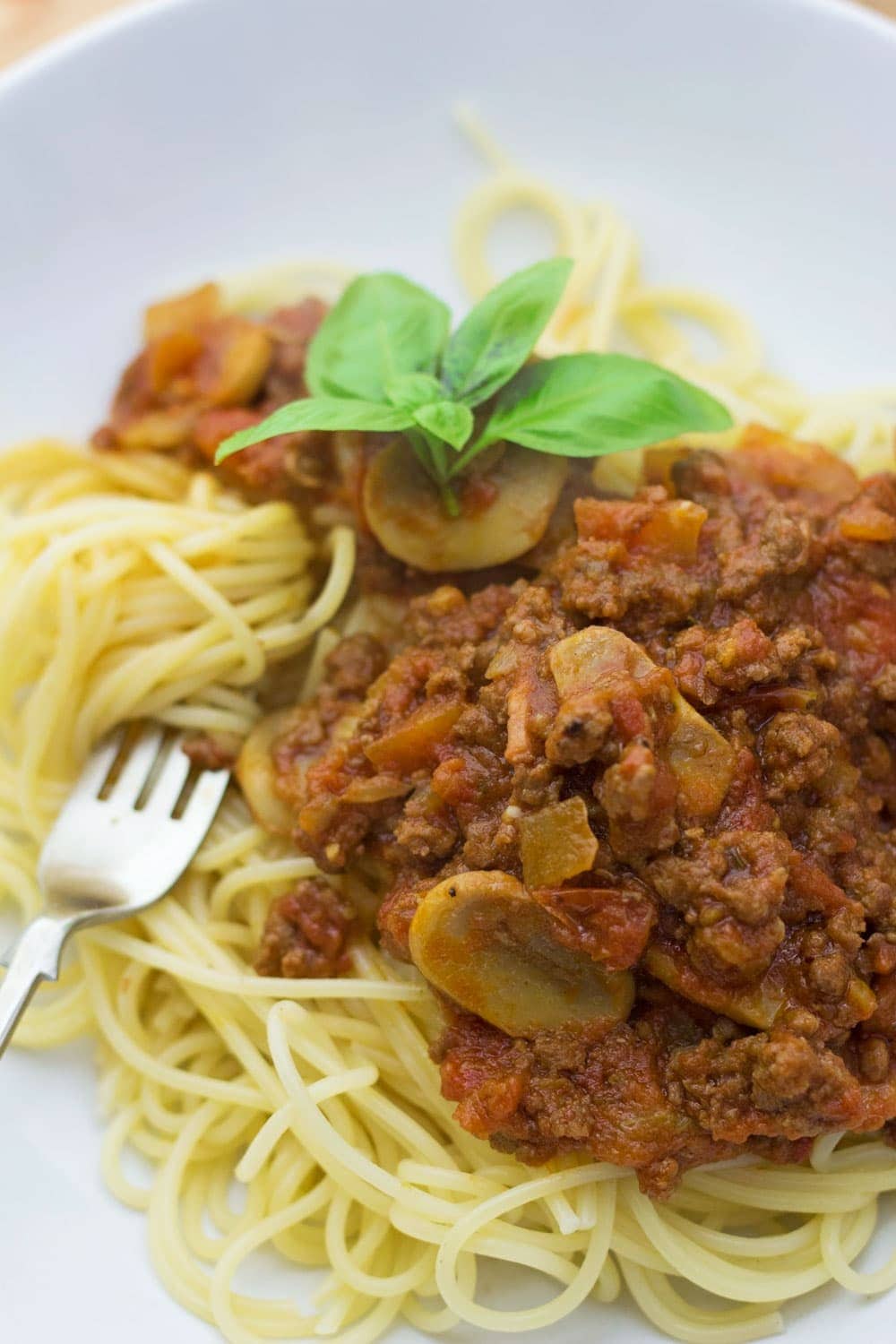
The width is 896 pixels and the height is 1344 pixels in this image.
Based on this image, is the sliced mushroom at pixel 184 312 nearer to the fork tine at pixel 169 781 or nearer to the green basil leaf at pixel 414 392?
the green basil leaf at pixel 414 392

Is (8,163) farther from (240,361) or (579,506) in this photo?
(579,506)

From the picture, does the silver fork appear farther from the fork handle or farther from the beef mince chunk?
the beef mince chunk

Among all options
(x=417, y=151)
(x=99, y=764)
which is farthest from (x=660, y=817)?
(x=417, y=151)

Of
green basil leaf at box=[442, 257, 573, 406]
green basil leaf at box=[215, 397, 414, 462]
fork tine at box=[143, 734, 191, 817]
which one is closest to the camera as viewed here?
green basil leaf at box=[215, 397, 414, 462]

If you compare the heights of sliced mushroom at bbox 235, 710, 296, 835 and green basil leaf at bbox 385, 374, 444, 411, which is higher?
green basil leaf at bbox 385, 374, 444, 411

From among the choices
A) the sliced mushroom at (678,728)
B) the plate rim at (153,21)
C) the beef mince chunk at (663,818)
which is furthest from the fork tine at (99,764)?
the plate rim at (153,21)

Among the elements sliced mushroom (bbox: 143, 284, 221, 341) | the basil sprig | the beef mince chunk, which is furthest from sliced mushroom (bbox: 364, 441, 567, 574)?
sliced mushroom (bbox: 143, 284, 221, 341)

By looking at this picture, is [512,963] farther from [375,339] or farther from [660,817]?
[375,339]
